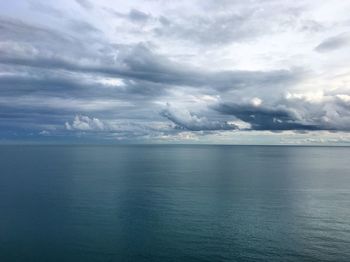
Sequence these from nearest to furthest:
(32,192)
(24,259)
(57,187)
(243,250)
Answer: (24,259) < (243,250) < (32,192) < (57,187)

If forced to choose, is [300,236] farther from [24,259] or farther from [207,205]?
[24,259]

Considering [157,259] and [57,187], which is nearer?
[157,259]

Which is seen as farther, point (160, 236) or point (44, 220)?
point (44, 220)

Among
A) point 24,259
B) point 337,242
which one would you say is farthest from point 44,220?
point 337,242

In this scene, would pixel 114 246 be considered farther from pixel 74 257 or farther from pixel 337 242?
pixel 337 242

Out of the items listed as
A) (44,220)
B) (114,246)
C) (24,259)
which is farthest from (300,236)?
(44,220)

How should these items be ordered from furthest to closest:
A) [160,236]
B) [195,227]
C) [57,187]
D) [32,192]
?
[57,187] → [32,192] → [195,227] → [160,236]

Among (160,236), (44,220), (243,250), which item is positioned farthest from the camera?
(44,220)

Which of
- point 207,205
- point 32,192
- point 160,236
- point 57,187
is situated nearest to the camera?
point 160,236
